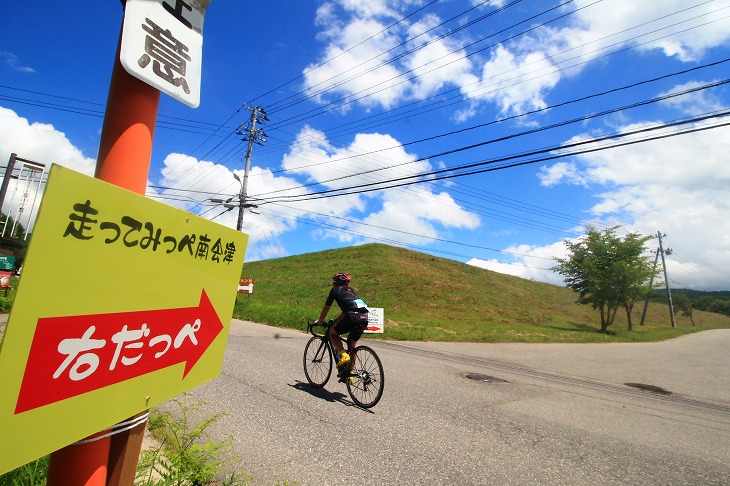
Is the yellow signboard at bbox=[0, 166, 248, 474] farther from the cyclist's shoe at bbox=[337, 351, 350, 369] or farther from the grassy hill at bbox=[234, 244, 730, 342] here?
the grassy hill at bbox=[234, 244, 730, 342]

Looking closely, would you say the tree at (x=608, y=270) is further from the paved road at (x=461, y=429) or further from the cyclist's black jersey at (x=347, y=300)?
the cyclist's black jersey at (x=347, y=300)

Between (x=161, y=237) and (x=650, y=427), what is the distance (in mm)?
7444

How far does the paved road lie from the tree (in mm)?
24768

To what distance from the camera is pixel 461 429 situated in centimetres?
471

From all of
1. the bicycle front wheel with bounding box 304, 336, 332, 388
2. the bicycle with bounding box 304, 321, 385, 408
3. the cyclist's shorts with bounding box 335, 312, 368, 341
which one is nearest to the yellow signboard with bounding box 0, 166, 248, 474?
the cyclist's shorts with bounding box 335, 312, 368, 341

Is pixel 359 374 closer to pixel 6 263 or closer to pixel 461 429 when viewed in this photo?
pixel 461 429

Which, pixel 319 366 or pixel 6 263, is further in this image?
pixel 6 263

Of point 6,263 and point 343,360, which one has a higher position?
point 6,263

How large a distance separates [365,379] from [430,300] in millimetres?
25832

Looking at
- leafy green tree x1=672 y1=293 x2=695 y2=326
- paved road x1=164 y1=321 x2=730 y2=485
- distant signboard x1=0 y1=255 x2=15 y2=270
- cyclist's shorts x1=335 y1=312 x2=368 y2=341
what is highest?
leafy green tree x1=672 y1=293 x2=695 y2=326

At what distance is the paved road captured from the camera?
12.0 ft

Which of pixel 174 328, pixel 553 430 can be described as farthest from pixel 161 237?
pixel 553 430

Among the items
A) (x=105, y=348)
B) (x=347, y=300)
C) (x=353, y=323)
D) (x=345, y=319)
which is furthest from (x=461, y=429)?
(x=105, y=348)

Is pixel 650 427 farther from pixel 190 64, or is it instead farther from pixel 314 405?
pixel 190 64
